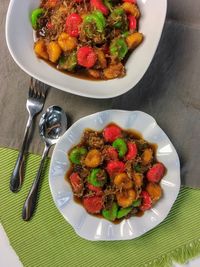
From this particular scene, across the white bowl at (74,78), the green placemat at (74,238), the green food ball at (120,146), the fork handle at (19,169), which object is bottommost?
the green placemat at (74,238)

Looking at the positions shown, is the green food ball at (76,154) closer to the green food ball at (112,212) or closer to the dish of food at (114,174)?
the dish of food at (114,174)

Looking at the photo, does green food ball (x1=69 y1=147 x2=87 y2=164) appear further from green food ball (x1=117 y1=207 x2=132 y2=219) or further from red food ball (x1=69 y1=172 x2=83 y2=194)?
green food ball (x1=117 y1=207 x2=132 y2=219)

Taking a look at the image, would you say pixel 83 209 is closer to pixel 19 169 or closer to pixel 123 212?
pixel 123 212

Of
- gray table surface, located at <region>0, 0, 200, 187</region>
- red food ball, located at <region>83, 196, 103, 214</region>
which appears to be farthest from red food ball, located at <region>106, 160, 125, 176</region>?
gray table surface, located at <region>0, 0, 200, 187</region>

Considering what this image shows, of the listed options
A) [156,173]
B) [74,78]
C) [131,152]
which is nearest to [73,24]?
[74,78]

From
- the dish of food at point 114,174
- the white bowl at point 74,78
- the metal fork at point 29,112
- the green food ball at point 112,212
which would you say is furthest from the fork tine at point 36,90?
the green food ball at point 112,212

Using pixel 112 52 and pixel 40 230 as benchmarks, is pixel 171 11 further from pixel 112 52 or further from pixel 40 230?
pixel 40 230
